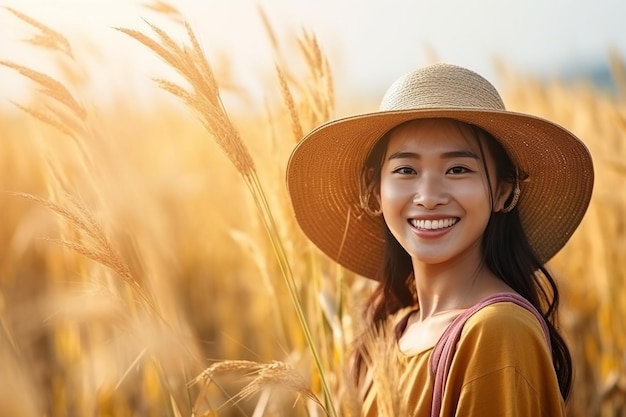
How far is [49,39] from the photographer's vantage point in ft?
4.38

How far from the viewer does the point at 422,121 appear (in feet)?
4.82

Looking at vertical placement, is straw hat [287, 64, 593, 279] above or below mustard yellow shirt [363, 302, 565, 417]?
above

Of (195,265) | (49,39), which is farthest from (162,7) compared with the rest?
(195,265)

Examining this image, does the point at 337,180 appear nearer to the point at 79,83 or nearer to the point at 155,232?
the point at 155,232

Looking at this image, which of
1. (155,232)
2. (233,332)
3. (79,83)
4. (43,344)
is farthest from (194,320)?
(155,232)

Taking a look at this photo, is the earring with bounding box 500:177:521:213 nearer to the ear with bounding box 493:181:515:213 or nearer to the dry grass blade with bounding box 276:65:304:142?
the ear with bounding box 493:181:515:213

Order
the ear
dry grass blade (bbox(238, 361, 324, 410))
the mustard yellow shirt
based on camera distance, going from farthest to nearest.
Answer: the ear < the mustard yellow shirt < dry grass blade (bbox(238, 361, 324, 410))

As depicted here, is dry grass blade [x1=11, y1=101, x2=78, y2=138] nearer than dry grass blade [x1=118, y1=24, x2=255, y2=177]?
No

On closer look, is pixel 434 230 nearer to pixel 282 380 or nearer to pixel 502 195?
pixel 502 195

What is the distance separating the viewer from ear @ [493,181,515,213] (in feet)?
5.01

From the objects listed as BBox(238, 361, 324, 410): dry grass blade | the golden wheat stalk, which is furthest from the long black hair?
the golden wheat stalk

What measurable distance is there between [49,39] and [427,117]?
644mm

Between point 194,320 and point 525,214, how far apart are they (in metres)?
1.99

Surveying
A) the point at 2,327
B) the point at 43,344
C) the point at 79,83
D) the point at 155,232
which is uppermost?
the point at 79,83
